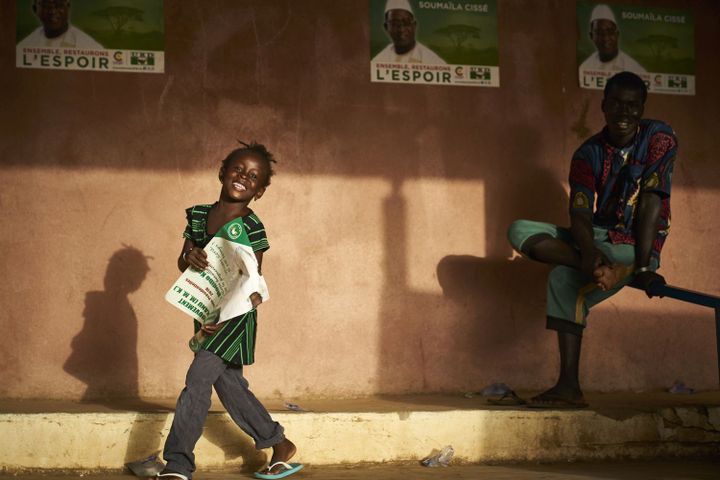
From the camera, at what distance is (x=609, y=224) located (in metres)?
4.91

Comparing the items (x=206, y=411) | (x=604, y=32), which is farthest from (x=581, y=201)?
(x=206, y=411)

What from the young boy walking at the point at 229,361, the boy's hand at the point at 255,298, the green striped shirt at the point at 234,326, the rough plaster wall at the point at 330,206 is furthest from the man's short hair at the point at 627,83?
the boy's hand at the point at 255,298

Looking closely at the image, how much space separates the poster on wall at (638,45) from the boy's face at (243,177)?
7.98 ft

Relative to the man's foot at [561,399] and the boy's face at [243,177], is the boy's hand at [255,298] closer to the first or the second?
the boy's face at [243,177]

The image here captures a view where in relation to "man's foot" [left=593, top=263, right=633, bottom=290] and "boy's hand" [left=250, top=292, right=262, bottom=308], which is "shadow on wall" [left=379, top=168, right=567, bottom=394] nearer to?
"man's foot" [left=593, top=263, right=633, bottom=290]

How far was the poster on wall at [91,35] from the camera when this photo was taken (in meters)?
5.12

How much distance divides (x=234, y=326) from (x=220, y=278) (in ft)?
0.68

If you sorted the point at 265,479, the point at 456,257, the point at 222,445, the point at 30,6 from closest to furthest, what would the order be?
the point at 265,479 < the point at 222,445 < the point at 30,6 < the point at 456,257

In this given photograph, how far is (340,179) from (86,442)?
201cm

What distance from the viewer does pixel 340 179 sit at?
543 cm

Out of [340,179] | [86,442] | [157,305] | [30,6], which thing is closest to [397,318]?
[340,179]

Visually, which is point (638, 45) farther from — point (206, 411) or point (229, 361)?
point (206, 411)

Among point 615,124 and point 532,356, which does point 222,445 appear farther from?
point 615,124

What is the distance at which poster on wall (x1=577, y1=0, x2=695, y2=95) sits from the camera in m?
5.76
